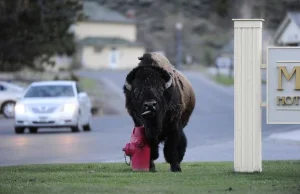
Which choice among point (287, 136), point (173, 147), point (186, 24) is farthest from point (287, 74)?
point (186, 24)

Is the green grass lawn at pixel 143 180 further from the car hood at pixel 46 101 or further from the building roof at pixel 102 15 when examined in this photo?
the building roof at pixel 102 15

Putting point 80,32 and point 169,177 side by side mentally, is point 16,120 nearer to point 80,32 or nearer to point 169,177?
point 169,177

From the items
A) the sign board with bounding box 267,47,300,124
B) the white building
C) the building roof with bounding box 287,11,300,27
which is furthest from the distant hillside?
the sign board with bounding box 267,47,300,124

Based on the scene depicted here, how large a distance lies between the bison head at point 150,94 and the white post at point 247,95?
1481 mm

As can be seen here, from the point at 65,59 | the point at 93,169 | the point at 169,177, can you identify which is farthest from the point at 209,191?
the point at 65,59

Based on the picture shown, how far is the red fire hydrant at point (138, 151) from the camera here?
15875 millimetres

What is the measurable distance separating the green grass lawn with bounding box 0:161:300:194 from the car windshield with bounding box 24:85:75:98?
582 inches

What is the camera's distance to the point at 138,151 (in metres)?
15.9

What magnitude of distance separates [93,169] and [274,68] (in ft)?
11.9

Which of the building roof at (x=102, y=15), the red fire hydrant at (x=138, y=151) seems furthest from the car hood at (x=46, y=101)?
the building roof at (x=102, y=15)

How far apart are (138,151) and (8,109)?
93.1ft

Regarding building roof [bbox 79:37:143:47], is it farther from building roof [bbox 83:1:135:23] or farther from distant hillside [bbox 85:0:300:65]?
distant hillside [bbox 85:0:300:65]

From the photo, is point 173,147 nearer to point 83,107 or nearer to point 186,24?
point 83,107

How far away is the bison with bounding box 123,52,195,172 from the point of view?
50.4 ft
